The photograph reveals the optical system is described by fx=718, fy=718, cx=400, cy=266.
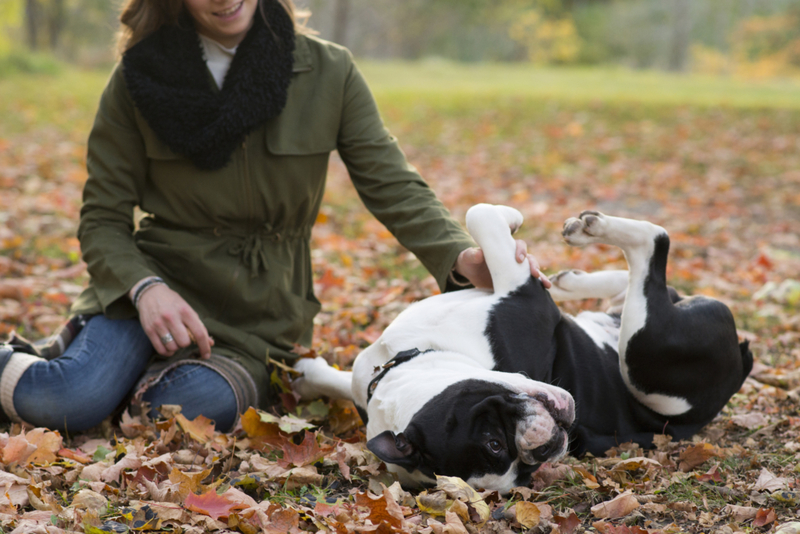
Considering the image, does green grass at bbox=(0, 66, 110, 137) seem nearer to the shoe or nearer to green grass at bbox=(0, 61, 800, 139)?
green grass at bbox=(0, 61, 800, 139)

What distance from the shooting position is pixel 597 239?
289cm

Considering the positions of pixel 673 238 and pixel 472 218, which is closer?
pixel 472 218

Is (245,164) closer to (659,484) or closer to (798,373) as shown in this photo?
(659,484)

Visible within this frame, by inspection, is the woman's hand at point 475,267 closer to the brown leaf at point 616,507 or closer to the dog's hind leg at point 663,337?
the dog's hind leg at point 663,337

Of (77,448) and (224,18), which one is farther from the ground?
(224,18)

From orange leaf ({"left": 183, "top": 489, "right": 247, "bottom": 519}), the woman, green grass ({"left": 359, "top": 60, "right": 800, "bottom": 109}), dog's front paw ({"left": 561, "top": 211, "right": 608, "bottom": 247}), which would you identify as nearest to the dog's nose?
the woman

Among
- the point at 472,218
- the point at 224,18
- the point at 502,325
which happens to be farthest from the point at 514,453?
the point at 224,18

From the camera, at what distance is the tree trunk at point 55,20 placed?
1120 inches

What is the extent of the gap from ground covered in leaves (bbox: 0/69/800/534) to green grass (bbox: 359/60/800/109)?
4073 mm

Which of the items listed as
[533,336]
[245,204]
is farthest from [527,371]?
[245,204]

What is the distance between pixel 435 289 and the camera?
4703mm

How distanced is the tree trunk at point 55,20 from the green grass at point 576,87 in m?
14.5

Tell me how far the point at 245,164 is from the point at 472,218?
1018mm

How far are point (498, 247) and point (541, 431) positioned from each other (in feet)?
2.77
